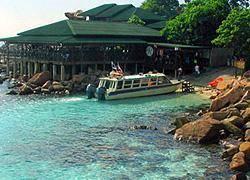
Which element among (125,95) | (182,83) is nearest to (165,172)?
(125,95)

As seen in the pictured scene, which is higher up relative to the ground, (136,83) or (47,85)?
(136,83)

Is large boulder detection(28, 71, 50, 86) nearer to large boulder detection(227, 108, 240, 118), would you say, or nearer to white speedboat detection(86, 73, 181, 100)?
white speedboat detection(86, 73, 181, 100)

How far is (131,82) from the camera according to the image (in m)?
46.3

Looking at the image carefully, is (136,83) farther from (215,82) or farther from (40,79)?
(40,79)

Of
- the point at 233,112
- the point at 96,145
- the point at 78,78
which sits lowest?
the point at 96,145

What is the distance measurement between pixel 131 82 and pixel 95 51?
11.8 meters

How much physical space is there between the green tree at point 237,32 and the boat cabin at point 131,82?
942 centimetres

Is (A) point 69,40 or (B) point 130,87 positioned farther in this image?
(A) point 69,40

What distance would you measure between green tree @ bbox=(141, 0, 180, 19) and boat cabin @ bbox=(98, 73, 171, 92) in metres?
59.1

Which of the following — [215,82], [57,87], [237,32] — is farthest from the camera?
[237,32]

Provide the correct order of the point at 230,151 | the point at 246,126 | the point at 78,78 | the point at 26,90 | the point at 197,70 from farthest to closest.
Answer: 1. the point at 197,70
2. the point at 78,78
3. the point at 26,90
4. the point at 246,126
5. the point at 230,151

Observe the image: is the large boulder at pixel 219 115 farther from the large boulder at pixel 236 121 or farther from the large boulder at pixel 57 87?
the large boulder at pixel 57 87

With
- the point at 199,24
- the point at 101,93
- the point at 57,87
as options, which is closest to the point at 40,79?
the point at 57,87

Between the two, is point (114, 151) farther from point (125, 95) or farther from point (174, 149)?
point (125, 95)
